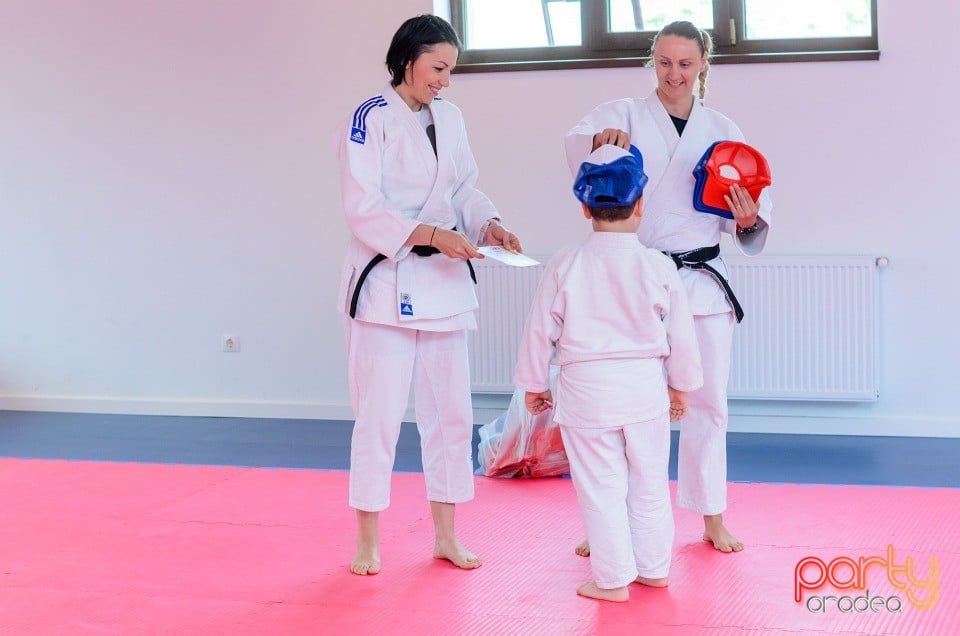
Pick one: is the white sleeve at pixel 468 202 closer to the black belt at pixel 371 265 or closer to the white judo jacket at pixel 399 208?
the white judo jacket at pixel 399 208

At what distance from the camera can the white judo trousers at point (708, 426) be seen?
9.07 feet

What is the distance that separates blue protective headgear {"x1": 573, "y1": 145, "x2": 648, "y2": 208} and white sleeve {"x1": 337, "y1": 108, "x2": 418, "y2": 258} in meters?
0.43

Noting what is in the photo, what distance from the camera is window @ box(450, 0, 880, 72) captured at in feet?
14.1

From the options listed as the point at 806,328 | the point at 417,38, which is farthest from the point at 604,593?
the point at 806,328

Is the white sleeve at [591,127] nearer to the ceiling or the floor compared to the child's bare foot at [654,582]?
nearer to the ceiling

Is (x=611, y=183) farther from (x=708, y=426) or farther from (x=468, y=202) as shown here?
(x=708, y=426)

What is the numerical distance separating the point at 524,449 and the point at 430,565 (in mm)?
926

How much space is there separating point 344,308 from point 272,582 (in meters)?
0.70

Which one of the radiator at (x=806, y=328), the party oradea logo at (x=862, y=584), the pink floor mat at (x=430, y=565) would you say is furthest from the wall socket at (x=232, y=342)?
the party oradea logo at (x=862, y=584)

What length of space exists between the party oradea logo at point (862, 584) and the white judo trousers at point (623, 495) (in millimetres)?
351

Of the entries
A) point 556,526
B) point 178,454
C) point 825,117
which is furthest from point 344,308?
point 825,117

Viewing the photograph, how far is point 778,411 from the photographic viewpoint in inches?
172

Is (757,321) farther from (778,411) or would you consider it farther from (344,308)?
(344,308)

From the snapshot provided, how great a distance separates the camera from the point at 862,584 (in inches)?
97.6
